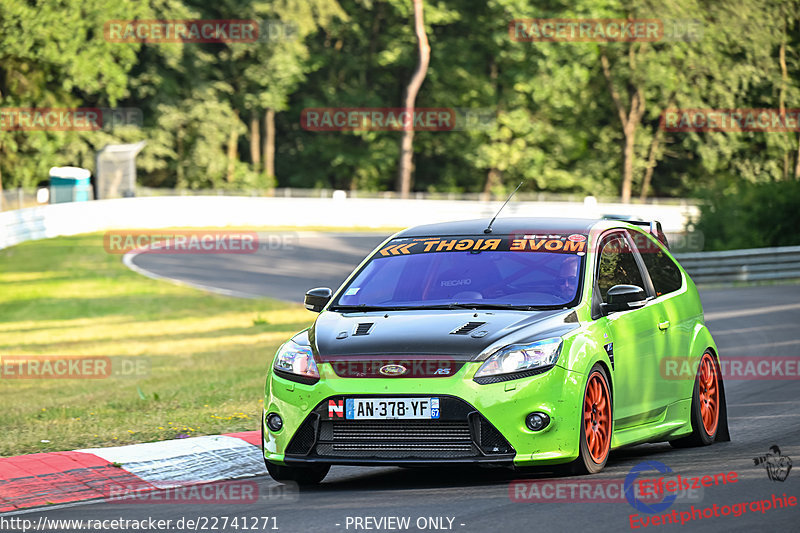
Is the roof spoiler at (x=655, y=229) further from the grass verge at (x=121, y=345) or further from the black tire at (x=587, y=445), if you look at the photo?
the grass verge at (x=121, y=345)

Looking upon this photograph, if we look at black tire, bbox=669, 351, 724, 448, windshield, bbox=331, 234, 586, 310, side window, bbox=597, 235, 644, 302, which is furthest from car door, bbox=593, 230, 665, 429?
black tire, bbox=669, 351, 724, 448

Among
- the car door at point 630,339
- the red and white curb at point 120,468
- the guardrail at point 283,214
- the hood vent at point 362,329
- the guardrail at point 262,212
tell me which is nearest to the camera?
the hood vent at point 362,329

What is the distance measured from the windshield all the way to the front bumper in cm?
91

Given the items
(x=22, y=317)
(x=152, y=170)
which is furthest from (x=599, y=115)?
(x=22, y=317)

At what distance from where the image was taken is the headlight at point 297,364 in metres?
7.14

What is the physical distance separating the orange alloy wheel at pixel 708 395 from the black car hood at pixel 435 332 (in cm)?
197

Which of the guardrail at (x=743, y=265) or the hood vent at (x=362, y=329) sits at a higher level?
the hood vent at (x=362, y=329)

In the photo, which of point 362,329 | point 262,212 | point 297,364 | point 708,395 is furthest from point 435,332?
point 262,212

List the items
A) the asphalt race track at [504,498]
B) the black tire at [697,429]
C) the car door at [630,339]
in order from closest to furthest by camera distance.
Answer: the asphalt race track at [504,498] → the car door at [630,339] → the black tire at [697,429]

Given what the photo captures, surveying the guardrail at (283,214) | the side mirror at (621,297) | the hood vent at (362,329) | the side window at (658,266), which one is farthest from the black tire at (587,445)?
the guardrail at (283,214)

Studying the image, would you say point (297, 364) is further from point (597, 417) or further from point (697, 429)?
point (697, 429)

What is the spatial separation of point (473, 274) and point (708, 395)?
2.21m

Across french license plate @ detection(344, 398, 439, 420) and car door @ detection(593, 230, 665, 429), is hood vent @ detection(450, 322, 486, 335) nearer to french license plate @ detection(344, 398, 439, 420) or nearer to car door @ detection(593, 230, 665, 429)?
french license plate @ detection(344, 398, 439, 420)

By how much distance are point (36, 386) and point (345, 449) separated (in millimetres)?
10219
